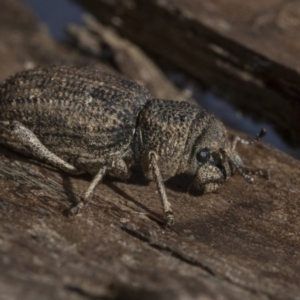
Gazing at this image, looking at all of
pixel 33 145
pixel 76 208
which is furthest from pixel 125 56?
pixel 76 208

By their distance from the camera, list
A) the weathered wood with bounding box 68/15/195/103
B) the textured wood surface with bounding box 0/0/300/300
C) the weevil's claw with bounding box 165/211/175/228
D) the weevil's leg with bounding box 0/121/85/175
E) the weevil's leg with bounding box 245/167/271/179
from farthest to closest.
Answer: the weathered wood with bounding box 68/15/195/103, the weevil's leg with bounding box 245/167/271/179, the weevil's leg with bounding box 0/121/85/175, the weevil's claw with bounding box 165/211/175/228, the textured wood surface with bounding box 0/0/300/300

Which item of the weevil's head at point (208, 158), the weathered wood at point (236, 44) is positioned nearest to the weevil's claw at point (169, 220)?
the weevil's head at point (208, 158)

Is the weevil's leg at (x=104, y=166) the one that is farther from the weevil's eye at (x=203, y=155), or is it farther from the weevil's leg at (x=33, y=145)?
the weevil's eye at (x=203, y=155)

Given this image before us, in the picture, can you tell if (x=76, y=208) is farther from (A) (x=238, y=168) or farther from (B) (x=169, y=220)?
(A) (x=238, y=168)

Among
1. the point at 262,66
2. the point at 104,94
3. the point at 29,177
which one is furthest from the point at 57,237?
the point at 262,66

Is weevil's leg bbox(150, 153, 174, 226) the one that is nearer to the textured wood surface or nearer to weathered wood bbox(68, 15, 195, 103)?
the textured wood surface

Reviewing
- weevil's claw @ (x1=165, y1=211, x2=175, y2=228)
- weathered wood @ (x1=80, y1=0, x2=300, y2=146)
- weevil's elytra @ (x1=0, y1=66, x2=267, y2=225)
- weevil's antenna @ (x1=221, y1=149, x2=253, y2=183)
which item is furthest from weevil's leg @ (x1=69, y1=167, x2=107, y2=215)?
weathered wood @ (x1=80, y1=0, x2=300, y2=146)

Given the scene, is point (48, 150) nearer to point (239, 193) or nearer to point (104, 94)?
point (104, 94)
